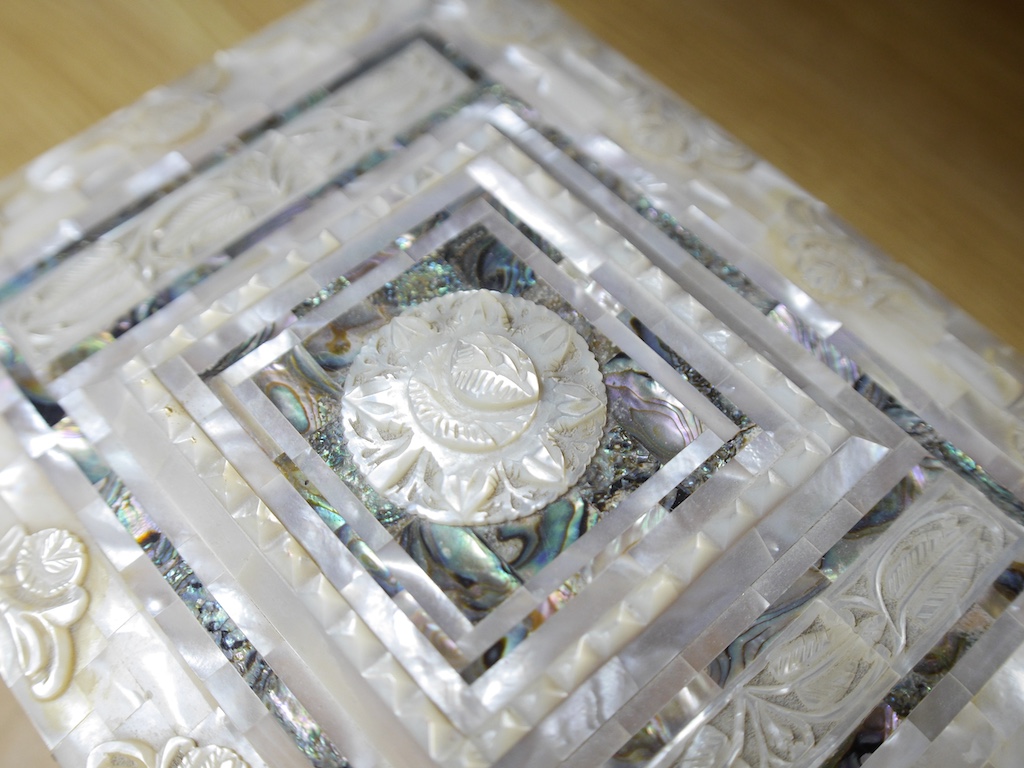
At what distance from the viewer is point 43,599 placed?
750 mm

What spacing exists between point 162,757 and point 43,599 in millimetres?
160

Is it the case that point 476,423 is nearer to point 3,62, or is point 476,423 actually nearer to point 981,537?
point 981,537

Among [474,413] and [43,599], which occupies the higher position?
[43,599]

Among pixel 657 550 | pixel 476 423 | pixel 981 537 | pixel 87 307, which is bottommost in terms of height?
pixel 981 537

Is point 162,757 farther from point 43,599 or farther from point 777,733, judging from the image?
point 777,733

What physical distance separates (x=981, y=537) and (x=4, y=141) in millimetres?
993

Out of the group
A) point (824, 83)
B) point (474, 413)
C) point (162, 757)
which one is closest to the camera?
point (162, 757)

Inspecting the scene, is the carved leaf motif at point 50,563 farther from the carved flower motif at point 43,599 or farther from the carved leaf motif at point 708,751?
the carved leaf motif at point 708,751

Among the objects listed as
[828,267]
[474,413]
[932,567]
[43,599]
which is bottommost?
[932,567]

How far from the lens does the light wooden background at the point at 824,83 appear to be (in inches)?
38.1

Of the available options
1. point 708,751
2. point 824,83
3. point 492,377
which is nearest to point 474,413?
point 492,377

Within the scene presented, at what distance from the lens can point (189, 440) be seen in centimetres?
79

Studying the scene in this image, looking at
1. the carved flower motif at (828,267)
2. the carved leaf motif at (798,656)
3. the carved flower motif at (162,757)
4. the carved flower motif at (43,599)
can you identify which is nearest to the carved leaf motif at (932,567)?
the carved leaf motif at (798,656)

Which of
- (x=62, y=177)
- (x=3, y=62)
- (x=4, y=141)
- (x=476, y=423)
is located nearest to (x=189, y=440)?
(x=476, y=423)
